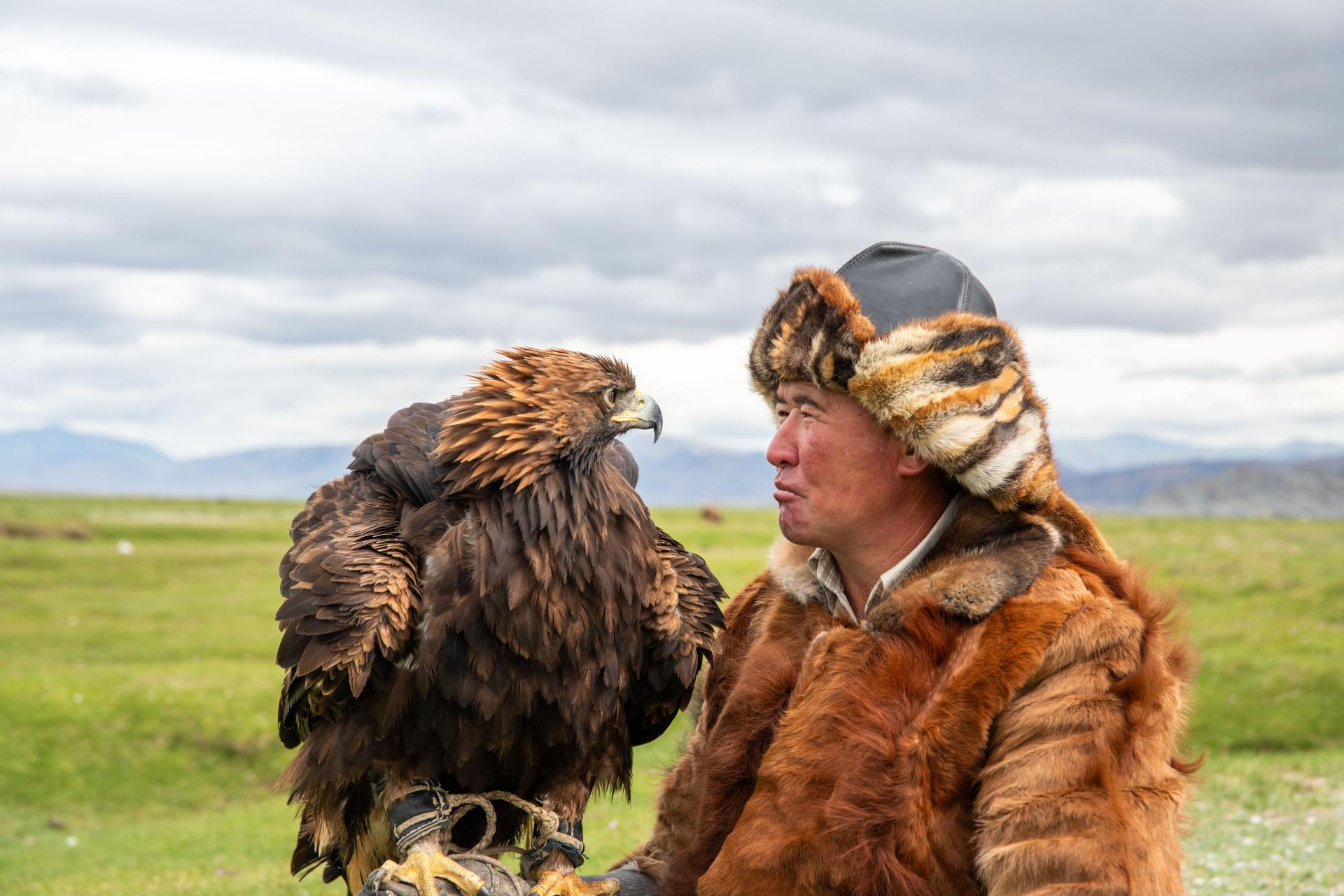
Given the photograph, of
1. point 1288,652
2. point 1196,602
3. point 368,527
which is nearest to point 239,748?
point 368,527

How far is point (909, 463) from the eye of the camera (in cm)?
379

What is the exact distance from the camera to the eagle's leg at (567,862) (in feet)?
15.4

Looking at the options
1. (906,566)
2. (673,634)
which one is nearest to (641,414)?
(673,634)

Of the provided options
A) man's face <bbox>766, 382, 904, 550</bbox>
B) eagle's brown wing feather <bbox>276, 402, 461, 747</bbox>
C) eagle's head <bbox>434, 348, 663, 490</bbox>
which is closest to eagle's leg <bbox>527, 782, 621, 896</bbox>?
eagle's brown wing feather <bbox>276, 402, 461, 747</bbox>

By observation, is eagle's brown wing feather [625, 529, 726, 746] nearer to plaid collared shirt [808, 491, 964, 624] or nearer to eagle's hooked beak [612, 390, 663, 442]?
eagle's hooked beak [612, 390, 663, 442]

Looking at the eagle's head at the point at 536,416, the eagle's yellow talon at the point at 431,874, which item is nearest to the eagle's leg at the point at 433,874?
the eagle's yellow talon at the point at 431,874

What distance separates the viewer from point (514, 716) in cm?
446

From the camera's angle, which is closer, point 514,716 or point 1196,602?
point 514,716

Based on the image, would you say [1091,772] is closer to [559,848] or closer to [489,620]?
[489,620]

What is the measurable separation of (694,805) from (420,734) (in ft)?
3.51

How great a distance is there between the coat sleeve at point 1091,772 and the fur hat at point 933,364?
1.64 feet

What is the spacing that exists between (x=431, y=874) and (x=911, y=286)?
278 centimetres

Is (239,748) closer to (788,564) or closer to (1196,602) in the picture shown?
(788,564)

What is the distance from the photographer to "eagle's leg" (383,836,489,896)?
14.4ft
